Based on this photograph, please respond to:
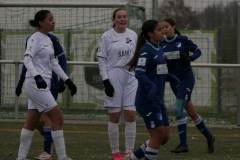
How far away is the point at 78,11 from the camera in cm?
1778

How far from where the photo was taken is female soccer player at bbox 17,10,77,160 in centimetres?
845

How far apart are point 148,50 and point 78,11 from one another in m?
10.00

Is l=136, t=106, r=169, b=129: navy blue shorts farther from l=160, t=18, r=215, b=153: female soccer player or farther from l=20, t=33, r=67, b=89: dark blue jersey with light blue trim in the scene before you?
l=160, t=18, r=215, b=153: female soccer player

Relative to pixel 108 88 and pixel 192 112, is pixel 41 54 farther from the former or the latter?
pixel 192 112

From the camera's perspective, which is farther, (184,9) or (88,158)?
(184,9)

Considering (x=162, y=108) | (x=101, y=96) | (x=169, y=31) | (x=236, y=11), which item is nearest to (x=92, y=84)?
(x=101, y=96)

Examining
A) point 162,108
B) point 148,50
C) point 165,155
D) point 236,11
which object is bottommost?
point 165,155

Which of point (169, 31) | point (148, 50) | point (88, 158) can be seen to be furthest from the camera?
point (169, 31)

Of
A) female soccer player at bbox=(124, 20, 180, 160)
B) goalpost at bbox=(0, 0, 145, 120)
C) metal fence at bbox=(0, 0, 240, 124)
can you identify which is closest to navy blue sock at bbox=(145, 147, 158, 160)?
female soccer player at bbox=(124, 20, 180, 160)

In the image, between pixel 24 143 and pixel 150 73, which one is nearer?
pixel 150 73

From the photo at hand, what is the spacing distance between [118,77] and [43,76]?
108 centimetres

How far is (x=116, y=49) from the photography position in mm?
9266

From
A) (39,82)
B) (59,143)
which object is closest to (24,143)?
(59,143)

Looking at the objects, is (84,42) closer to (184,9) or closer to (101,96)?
(101,96)
